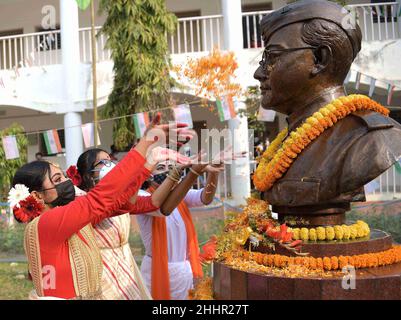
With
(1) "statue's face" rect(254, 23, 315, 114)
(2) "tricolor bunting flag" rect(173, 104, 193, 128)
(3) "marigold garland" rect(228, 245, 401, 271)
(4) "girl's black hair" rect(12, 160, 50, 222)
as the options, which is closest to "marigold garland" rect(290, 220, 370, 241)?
(3) "marigold garland" rect(228, 245, 401, 271)

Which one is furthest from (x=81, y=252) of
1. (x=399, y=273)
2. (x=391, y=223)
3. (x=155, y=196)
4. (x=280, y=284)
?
(x=391, y=223)

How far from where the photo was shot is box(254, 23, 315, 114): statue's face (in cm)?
213

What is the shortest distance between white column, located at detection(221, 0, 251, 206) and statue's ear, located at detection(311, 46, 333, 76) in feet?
17.4

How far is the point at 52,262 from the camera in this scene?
187 cm

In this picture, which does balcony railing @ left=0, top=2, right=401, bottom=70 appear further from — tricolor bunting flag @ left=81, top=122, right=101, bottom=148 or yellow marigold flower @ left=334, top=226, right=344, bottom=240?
yellow marigold flower @ left=334, top=226, right=344, bottom=240

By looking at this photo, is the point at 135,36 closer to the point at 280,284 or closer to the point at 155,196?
the point at 155,196

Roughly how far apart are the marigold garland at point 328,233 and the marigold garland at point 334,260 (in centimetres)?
13

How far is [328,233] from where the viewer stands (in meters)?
2.06

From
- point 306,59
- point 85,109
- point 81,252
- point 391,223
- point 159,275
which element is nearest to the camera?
point 81,252

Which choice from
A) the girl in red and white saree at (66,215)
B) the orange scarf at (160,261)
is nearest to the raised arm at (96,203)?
the girl in red and white saree at (66,215)

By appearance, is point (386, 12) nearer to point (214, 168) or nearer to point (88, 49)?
point (88, 49)

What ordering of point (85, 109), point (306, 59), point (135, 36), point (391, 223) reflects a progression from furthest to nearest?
point (85, 109)
point (135, 36)
point (391, 223)
point (306, 59)

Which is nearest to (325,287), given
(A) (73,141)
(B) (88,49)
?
(A) (73,141)

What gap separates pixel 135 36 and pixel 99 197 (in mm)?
5352
